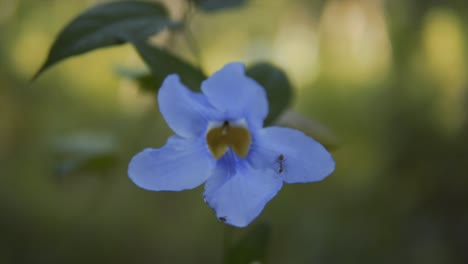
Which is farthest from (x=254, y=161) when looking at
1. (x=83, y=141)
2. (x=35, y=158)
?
(x=35, y=158)

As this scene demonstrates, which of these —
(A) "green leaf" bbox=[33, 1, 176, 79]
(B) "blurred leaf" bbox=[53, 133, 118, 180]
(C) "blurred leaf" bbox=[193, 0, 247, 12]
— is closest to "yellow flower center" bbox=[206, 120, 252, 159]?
(A) "green leaf" bbox=[33, 1, 176, 79]

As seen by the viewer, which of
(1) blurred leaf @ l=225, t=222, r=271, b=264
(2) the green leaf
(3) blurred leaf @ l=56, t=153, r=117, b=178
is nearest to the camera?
(2) the green leaf

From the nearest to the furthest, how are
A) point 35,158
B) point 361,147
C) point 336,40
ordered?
point 35,158 → point 361,147 → point 336,40

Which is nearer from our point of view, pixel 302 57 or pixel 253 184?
pixel 253 184

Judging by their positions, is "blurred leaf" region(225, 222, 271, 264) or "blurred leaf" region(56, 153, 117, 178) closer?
"blurred leaf" region(225, 222, 271, 264)

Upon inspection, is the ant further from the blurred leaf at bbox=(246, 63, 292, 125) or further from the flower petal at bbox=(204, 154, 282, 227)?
the blurred leaf at bbox=(246, 63, 292, 125)

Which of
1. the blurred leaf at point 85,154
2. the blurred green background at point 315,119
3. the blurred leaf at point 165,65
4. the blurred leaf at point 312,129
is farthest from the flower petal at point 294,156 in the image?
the blurred green background at point 315,119

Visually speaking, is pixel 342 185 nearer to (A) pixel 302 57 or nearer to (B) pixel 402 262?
(B) pixel 402 262
